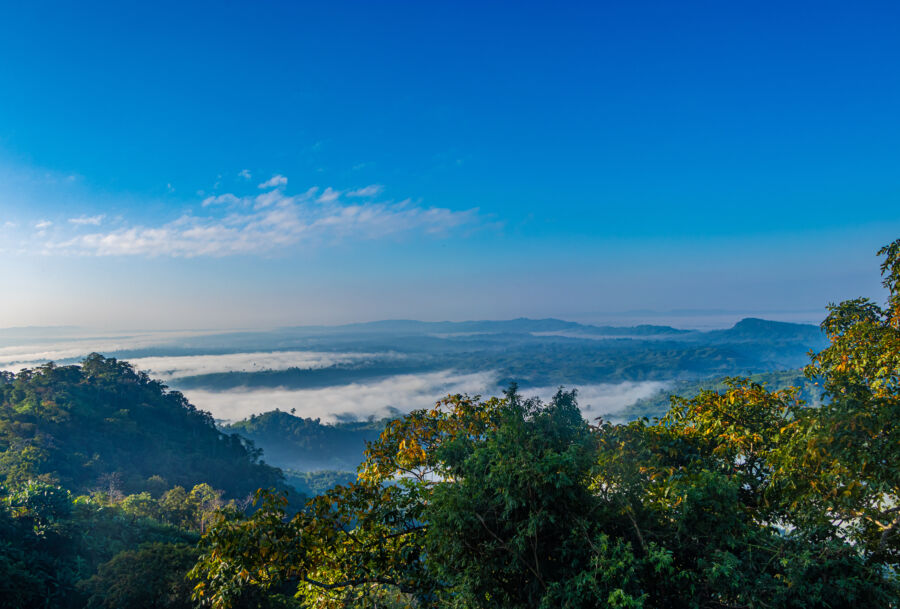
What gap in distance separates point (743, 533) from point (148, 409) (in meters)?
88.9

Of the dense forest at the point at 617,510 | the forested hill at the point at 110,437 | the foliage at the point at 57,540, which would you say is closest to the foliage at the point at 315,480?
the forested hill at the point at 110,437

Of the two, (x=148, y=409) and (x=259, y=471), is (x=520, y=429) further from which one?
(x=148, y=409)

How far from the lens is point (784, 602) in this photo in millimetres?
4449

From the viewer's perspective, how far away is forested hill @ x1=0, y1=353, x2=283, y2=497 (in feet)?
158

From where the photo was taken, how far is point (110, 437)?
208 feet

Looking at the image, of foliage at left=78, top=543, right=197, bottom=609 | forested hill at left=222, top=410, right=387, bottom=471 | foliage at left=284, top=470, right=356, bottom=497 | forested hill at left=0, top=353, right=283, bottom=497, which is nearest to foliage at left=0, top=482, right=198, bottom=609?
foliage at left=78, top=543, right=197, bottom=609

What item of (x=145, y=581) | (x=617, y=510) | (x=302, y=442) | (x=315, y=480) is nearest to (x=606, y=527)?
(x=617, y=510)

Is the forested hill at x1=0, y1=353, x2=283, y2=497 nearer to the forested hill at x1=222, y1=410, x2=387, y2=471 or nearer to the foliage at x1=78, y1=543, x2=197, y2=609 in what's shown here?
the foliage at x1=78, y1=543, x2=197, y2=609

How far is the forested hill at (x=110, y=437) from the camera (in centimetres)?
4809

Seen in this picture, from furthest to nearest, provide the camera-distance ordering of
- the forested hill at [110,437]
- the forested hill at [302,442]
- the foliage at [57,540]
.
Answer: the forested hill at [302,442]
the forested hill at [110,437]
the foliage at [57,540]

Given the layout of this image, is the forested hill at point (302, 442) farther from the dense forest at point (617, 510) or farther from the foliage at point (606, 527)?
the foliage at point (606, 527)

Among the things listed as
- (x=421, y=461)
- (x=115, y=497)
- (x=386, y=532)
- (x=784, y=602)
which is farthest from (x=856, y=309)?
(x=115, y=497)

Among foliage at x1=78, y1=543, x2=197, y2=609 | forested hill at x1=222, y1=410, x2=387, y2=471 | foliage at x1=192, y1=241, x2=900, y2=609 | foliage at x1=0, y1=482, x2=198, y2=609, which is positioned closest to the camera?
foliage at x1=192, y1=241, x2=900, y2=609

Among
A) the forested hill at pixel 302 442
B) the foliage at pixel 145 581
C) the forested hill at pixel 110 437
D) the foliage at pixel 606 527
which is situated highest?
the foliage at pixel 606 527
